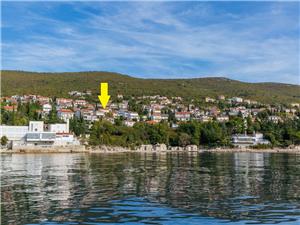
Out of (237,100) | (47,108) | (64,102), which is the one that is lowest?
(47,108)

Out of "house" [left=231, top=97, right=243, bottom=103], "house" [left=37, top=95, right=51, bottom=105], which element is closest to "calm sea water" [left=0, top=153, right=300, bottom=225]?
"house" [left=37, top=95, right=51, bottom=105]

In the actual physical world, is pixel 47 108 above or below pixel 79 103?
below

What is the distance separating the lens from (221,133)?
99.3m

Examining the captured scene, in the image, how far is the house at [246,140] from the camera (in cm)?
10162

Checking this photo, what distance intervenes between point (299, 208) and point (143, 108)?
119829 millimetres

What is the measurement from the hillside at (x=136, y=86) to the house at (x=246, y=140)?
185 ft

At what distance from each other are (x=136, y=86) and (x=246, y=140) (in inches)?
2698

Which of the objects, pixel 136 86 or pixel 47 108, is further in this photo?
pixel 136 86

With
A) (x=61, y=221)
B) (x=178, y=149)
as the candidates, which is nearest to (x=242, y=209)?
(x=61, y=221)

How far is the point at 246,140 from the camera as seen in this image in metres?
102

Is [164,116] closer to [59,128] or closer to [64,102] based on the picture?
[64,102]

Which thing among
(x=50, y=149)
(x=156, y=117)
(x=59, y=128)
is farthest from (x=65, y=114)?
(x=50, y=149)

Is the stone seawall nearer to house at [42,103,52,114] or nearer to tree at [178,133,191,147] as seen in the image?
tree at [178,133,191,147]

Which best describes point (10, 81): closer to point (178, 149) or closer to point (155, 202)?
point (178, 149)
